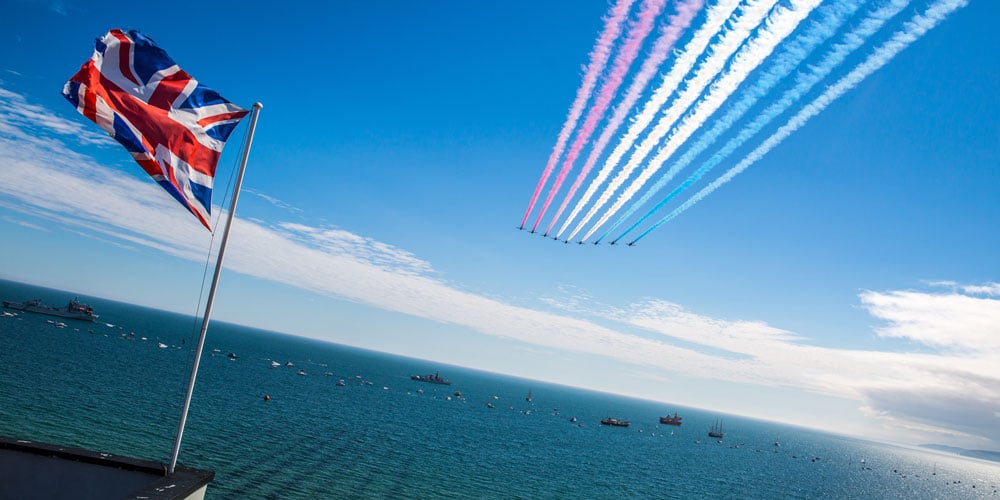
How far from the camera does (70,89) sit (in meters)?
11.3

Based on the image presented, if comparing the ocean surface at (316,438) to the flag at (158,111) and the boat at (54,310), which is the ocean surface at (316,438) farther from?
the flag at (158,111)

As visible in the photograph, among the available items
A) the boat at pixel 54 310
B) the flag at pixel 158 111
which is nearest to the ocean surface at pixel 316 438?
the boat at pixel 54 310

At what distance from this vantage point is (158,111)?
41.1ft

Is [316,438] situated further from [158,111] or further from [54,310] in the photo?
[54,310]

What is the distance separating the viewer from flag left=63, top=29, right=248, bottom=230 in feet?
38.7

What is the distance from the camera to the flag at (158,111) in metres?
11.8

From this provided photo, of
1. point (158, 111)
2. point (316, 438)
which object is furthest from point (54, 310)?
point (158, 111)

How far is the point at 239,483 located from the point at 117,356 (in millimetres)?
80012

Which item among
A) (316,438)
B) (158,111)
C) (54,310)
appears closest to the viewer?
(158,111)

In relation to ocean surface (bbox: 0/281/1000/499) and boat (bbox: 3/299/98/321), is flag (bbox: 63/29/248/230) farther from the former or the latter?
boat (bbox: 3/299/98/321)

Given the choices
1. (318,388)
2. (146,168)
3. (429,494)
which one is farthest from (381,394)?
(146,168)

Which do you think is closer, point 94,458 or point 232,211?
point 94,458

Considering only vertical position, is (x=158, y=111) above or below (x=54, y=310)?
above

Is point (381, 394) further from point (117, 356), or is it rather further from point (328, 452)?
point (328, 452)
